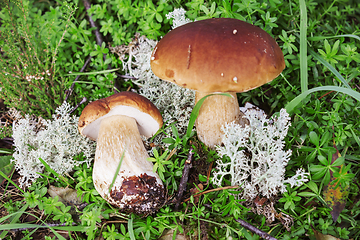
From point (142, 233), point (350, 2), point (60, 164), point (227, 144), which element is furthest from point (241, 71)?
point (350, 2)

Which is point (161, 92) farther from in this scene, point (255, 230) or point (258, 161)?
point (255, 230)

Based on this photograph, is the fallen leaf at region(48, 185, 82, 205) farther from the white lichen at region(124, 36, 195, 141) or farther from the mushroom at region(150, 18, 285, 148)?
the mushroom at region(150, 18, 285, 148)

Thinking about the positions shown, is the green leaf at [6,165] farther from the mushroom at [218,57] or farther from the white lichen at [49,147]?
the mushroom at [218,57]

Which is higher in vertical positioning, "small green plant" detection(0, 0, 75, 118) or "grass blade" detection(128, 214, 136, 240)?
"small green plant" detection(0, 0, 75, 118)

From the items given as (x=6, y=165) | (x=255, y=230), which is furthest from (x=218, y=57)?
(x=6, y=165)

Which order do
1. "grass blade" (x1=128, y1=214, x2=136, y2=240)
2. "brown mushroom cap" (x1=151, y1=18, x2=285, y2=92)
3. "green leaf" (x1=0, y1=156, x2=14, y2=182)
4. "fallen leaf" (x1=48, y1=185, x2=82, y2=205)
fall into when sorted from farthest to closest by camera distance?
1. "green leaf" (x1=0, y1=156, x2=14, y2=182)
2. "fallen leaf" (x1=48, y1=185, x2=82, y2=205)
3. "grass blade" (x1=128, y1=214, x2=136, y2=240)
4. "brown mushroom cap" (x1=151, y1=18, x2=285, y2=92)

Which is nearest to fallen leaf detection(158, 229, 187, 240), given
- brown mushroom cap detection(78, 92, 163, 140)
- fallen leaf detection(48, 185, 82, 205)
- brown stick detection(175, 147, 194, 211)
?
brown stick detection(175, 147, 194, 211)

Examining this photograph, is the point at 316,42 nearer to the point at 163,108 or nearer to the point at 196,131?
the point at 196,131
